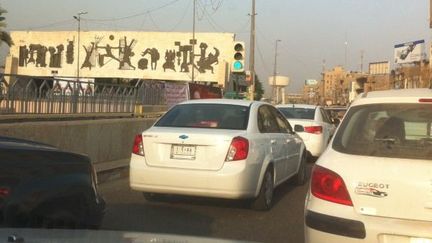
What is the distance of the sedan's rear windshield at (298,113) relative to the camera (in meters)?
15.9

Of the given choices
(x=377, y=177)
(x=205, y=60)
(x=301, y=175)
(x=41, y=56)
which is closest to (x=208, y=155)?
(x=377, y=177)

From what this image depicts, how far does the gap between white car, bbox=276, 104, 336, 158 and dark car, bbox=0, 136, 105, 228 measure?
961 cm

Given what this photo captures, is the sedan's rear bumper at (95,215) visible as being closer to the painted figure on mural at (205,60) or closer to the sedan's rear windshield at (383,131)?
the sedan's rear windshield at (383,131)

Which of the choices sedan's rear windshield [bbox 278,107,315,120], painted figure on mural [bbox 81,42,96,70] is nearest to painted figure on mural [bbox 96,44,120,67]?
painted figure on mural [bbox 81,42,96,70]

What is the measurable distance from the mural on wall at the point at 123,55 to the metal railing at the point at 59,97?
141 ft

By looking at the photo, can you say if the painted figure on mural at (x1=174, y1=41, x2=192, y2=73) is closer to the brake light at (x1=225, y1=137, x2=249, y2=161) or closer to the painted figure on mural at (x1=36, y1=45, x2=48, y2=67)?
the painted figure on mural at (x1=36, y1=45, x2=48, y2=67)

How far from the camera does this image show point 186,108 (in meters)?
8.94

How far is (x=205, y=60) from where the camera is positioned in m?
59.4

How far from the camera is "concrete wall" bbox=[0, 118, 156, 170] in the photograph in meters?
10.1

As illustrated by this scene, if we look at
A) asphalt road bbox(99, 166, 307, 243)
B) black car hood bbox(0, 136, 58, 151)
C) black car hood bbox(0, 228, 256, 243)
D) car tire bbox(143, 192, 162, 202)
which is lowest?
asphalt road bbox(99, 166, 307, 243)

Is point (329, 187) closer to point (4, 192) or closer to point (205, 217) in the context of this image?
point (4, 192)

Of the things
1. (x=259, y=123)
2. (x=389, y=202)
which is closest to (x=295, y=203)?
(x=259, y=123)

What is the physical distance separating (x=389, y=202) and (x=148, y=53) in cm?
5823

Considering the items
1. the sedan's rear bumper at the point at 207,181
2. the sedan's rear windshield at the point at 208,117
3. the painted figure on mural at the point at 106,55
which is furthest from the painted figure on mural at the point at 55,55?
the sedan's rear bumper at the point at 207,181
